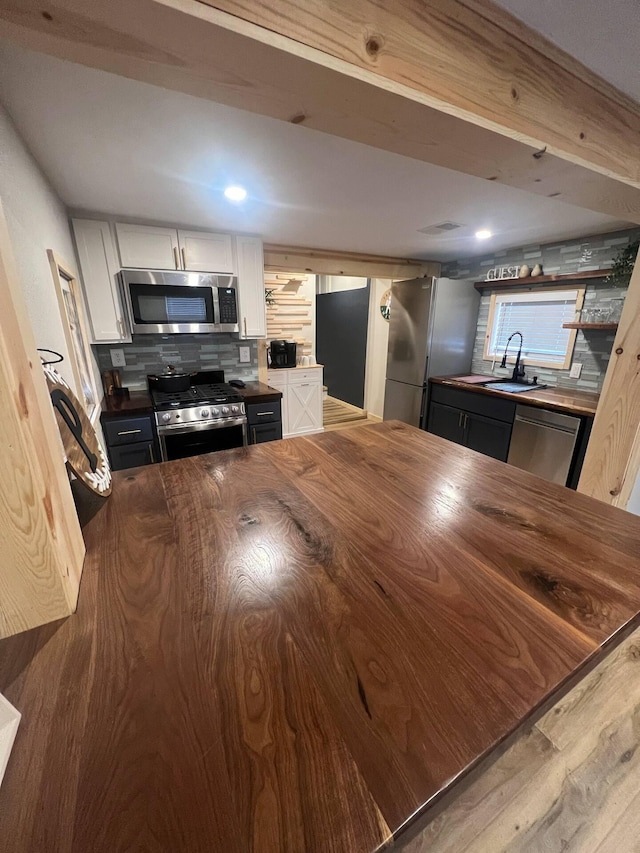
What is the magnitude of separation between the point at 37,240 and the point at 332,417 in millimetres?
4272

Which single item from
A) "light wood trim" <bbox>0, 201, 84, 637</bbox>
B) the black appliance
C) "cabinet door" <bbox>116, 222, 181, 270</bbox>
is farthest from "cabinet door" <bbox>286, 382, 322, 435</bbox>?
"light wood trim" <bbox>0, 201, 84, 637</bbox>

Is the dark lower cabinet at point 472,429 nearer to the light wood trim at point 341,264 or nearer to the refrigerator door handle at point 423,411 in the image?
the refrigerator door handle at point 423,411

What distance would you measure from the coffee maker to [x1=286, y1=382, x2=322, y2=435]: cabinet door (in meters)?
0.28

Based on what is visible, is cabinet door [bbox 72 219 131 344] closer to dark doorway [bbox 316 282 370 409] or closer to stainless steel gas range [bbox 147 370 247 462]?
stainless steel gas range [bbox 147 370 247 462]

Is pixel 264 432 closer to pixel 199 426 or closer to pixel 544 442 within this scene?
pixel 199 426

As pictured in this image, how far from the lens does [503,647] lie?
0.53 m

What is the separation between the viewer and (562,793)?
873mm

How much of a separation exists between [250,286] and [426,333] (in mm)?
1871

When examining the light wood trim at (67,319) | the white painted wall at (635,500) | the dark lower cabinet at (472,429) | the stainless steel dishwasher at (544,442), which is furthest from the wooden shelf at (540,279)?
the light wood trim at (67,319)

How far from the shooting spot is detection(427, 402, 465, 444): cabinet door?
3316 mm

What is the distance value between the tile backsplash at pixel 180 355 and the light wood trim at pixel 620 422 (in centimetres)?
293

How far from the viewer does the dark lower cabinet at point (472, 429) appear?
2918mm

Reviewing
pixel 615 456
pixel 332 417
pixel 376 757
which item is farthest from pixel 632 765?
pixel 332 417

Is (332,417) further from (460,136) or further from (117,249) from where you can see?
(460,136)
